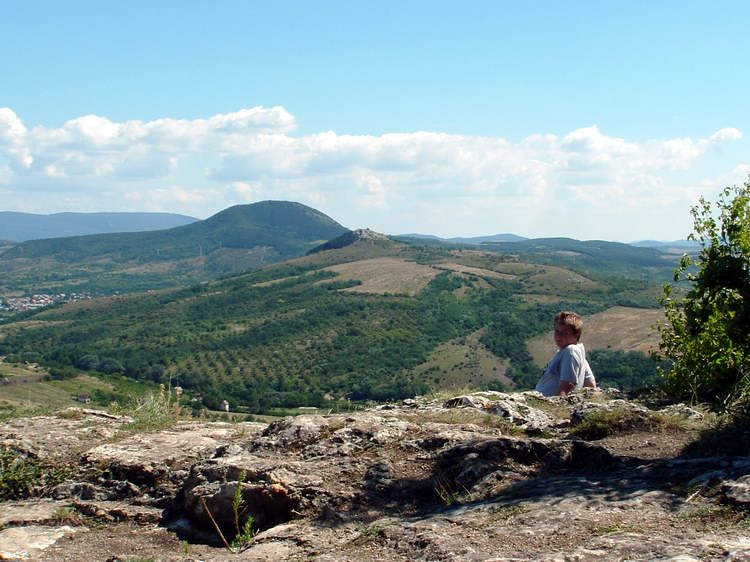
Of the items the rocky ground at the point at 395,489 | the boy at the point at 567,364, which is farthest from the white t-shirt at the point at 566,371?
the rocky ground at the point at 395,489

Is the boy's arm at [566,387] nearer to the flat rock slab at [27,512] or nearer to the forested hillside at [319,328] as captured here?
the flat rock slab at [27,512]

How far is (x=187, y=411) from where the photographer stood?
9.32 metres

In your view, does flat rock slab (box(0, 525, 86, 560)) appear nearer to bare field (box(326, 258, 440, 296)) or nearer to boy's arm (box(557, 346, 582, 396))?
boy's arm (box(557, 346, 582, 396))

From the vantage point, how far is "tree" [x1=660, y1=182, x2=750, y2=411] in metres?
7.18

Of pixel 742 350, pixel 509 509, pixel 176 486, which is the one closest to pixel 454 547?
pixel 509 509

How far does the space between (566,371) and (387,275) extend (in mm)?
147307

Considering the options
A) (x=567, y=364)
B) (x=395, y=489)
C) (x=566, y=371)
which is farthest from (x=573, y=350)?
(x=395, y=489)

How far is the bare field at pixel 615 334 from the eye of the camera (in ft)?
285

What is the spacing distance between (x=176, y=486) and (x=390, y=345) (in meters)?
99.3

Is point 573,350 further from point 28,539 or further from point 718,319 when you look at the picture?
point 28,539

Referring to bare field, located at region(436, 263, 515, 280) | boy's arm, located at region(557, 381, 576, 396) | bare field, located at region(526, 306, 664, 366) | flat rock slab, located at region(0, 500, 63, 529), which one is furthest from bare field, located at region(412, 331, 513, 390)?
flat rock slab, located at region(0, 500, 63, 529)

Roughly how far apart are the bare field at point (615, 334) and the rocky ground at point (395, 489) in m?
79.0

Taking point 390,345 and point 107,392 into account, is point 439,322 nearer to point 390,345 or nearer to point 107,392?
point 390,345

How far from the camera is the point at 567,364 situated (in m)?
8.82
